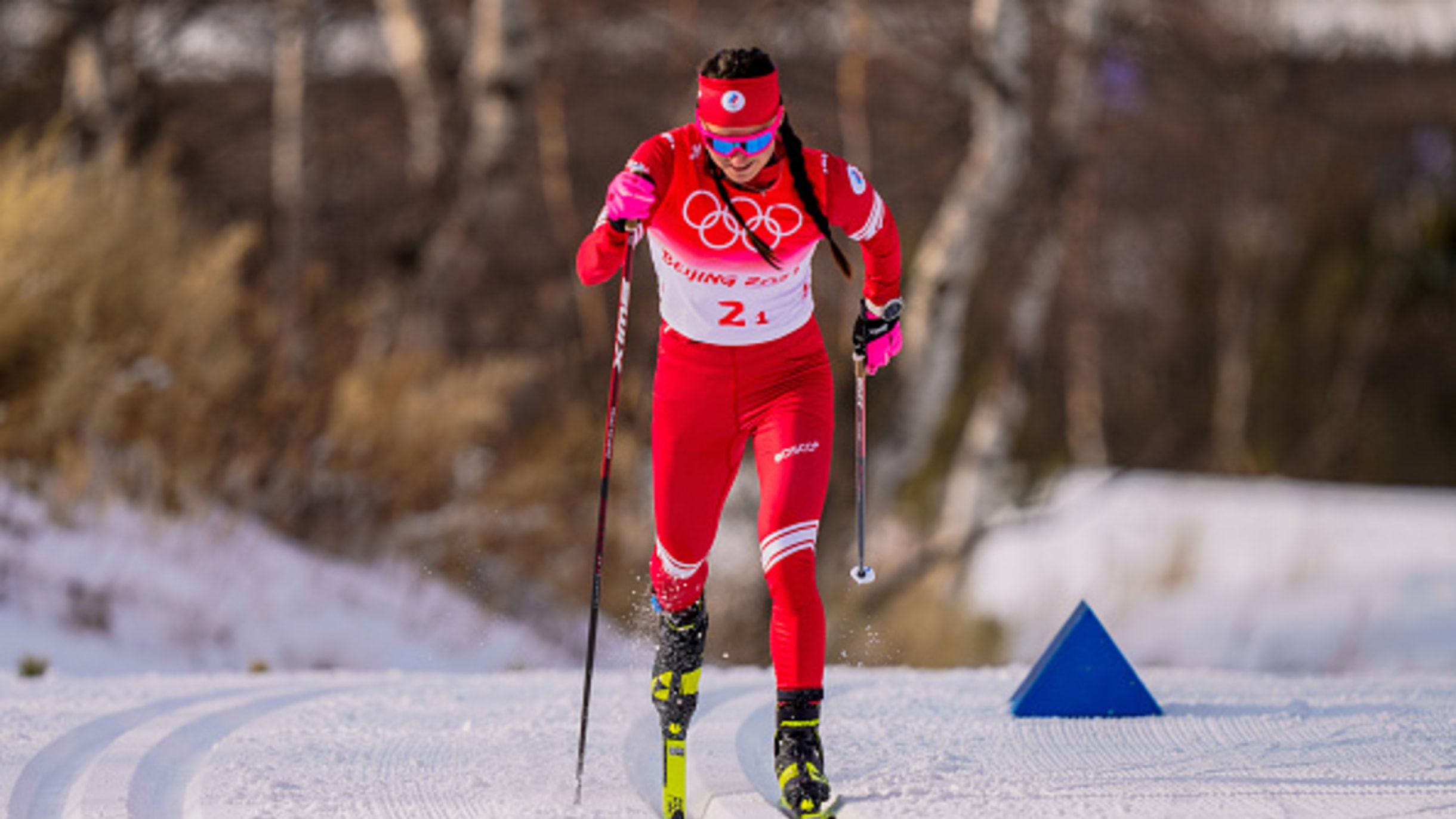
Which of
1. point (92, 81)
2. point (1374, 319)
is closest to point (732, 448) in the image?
point (92, 81)

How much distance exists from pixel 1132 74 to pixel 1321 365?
8071mm

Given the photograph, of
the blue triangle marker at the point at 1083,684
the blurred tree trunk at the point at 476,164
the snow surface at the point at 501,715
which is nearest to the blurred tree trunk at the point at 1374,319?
the snow surface at the point at 501,715

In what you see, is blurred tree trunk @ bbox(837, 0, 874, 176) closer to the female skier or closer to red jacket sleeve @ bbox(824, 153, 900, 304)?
red jacket sleeve @ bbox(824, 153, 900, 304)

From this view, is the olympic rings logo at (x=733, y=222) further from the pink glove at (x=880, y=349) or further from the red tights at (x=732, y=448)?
the pink glove at (x=880, y=349)

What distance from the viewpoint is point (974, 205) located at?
33.8 feet

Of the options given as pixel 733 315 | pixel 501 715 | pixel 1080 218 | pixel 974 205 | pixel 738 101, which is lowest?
pixel 501 715

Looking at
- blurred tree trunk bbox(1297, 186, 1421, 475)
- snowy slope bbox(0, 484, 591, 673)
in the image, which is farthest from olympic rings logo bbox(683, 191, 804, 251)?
blurred tree trunk bbox(1297, 186, 1421, 475)

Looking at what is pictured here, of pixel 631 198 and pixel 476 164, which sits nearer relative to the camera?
pixel 631 198

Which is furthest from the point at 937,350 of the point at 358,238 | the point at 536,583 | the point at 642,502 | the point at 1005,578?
the point at 358,238

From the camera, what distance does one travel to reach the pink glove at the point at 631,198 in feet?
13.6

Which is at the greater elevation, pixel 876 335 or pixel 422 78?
pixel 422 78

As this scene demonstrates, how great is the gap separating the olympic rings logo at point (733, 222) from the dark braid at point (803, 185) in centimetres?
7

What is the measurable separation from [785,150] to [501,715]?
2.21m

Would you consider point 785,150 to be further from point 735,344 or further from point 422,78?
point 422,78
